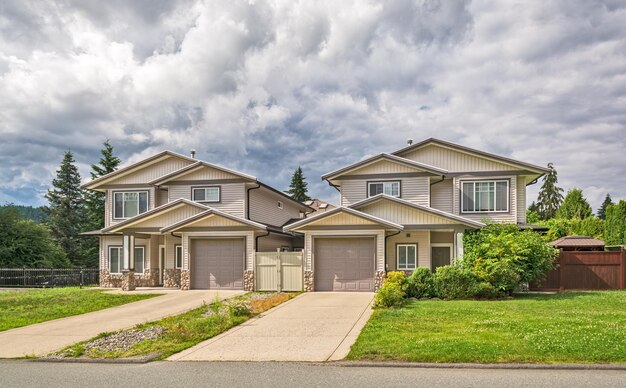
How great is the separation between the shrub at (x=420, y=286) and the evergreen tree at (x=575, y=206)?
142ft

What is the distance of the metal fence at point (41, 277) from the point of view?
30172 mm

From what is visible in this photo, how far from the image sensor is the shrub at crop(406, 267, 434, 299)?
19.1 meters

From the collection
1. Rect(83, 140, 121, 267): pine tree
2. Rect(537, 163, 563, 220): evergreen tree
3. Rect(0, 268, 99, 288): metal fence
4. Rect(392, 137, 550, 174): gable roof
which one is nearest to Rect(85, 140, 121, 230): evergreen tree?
Rect(83, 140, 121, 267): pine tree

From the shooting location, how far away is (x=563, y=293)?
2034cm

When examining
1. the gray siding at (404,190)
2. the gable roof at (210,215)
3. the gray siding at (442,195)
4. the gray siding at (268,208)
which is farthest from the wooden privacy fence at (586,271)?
the gray siding at (268,208)

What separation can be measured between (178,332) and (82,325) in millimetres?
3632

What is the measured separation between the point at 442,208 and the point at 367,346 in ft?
56.1

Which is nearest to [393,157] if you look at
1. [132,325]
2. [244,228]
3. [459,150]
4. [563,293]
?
[459,150]

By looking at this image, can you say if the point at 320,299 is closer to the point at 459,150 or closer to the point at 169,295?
the point at 169,295

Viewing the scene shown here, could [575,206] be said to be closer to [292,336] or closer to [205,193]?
[205,193]

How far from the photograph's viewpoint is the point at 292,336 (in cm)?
1164

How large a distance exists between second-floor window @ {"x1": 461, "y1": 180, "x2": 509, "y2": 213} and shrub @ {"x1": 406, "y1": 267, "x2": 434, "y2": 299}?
7.51 meters

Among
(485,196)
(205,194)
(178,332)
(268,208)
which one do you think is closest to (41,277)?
(205,194)

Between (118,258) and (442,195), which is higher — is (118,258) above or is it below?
below
